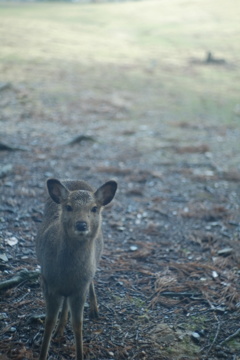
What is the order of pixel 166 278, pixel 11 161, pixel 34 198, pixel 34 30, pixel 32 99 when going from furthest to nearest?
1. pixel 34 30
2. pixel 32 99
3. pixel 11 161
4. pixel 34 198
5. pixel 166 278

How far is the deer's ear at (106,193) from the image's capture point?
3734mm

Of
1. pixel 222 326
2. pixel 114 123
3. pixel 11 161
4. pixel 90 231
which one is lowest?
pixel 114 123

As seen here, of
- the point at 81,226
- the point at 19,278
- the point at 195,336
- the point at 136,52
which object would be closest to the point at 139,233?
the point at 19,278

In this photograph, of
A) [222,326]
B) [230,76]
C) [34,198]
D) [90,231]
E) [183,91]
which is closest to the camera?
[90,231]

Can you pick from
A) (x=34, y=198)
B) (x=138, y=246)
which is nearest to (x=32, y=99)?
(x=34, y=198)

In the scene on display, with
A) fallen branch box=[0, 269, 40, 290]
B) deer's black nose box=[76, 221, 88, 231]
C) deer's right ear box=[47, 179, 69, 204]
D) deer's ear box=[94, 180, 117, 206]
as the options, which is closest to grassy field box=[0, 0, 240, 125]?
fallen branch box=[0, 269, 40, 290]

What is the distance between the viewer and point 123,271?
4.76 m

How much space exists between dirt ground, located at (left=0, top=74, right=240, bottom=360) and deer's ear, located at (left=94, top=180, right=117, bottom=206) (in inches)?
40.7

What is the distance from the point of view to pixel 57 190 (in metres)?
3.60

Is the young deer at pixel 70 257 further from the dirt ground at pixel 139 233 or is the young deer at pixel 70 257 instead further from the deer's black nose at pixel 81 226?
the dirt ground at pixel 139 233

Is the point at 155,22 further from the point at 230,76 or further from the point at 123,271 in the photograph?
the point at 123,271

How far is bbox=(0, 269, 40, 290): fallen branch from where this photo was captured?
4125mm

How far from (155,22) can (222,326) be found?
92.7 ft

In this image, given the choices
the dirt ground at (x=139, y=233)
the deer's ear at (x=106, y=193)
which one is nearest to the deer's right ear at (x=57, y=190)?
the deer's ear at (x=106, y=193)
